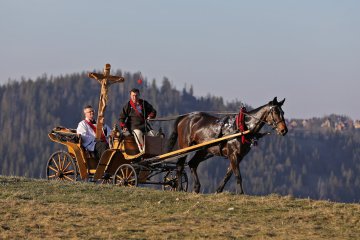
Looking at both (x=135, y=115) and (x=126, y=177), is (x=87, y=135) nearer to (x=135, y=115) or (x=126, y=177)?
(x=135, y=115)

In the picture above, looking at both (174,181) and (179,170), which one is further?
(174,181)

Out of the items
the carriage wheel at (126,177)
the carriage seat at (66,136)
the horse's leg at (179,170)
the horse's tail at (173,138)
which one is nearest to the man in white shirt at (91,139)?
the carriage seat at (66,136)

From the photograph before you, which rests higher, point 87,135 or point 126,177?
point 87,135

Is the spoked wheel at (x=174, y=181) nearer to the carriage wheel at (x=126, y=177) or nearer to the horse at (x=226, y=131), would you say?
the horse at (x=226, y=131)

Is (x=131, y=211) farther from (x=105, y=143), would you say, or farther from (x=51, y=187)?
(x=105, y=143)

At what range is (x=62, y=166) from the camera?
23.0m

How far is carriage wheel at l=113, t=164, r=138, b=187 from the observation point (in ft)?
71.7

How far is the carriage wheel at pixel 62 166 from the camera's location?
22.8m

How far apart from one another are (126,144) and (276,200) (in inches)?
200

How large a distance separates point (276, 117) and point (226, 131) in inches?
54.9

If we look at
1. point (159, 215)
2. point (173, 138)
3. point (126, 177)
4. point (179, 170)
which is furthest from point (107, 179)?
point (159, 215)

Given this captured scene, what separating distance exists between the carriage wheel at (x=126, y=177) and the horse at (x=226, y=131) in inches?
45.8

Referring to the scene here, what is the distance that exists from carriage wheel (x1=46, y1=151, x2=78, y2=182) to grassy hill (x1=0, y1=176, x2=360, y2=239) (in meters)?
2.68

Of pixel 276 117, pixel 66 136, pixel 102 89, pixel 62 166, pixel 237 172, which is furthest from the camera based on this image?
pixel 102 89
